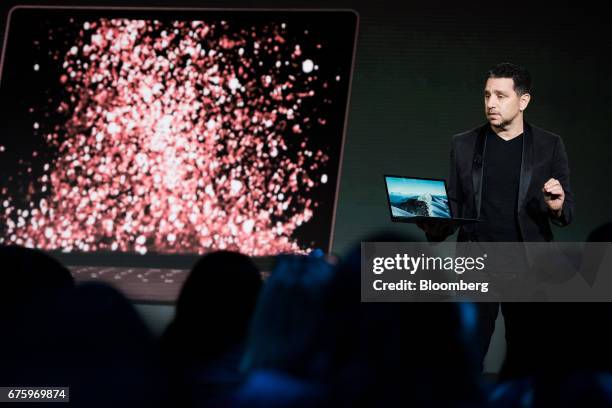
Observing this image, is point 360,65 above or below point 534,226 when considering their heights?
above

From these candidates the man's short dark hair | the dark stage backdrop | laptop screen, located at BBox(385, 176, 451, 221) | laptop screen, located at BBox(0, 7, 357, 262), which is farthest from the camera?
laptop screen, located at BBox(0, 7, 357, 262)

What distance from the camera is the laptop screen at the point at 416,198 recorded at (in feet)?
7.13

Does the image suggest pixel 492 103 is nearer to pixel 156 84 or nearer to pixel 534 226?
pixel 534 226

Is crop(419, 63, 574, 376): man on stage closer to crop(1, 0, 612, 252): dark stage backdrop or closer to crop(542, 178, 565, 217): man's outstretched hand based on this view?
crop(542, 178, 565, 217): man's outstretched hand

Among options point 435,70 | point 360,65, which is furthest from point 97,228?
point 435,70

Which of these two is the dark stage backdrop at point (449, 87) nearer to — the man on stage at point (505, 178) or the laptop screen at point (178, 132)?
the laptop screen at point (178, 132)

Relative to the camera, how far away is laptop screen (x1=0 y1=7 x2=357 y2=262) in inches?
149

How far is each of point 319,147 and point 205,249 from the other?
2.52 feet

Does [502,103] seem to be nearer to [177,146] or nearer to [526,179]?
[526,179]

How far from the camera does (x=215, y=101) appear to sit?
12.7 ft

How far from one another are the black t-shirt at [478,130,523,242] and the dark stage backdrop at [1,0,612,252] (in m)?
1.50

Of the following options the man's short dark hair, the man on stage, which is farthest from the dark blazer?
the man's short dark hair

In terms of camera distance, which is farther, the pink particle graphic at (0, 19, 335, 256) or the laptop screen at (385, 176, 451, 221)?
the pink particle graphic at (0, 19, 335, 256)

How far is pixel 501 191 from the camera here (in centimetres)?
222
